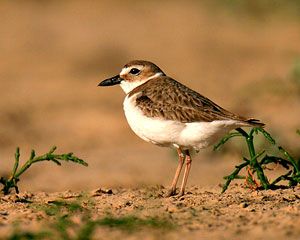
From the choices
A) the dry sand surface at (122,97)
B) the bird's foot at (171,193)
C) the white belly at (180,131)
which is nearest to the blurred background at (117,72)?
the dry sand surface at (122,97)

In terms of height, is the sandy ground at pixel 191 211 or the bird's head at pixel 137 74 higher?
the bird's head at pixel 137 74

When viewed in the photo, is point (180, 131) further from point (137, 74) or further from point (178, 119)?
point (137, 74)

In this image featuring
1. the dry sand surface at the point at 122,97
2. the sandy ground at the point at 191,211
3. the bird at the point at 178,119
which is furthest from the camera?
the bird at the point at 178,119

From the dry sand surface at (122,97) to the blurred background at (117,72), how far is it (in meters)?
0.03

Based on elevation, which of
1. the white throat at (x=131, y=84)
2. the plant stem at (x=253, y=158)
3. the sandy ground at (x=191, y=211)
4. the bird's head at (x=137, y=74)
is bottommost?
the sandy ground at (x=191, y=211)

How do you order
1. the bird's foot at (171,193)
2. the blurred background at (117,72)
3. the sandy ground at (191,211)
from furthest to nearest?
the blurred background at (117,72) < the bird's foot at (171,193) < the sandy ground at (191,211)

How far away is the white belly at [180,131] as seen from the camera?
668 centimetres

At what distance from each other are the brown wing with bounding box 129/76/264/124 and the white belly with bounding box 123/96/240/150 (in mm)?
51

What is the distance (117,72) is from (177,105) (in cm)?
1155

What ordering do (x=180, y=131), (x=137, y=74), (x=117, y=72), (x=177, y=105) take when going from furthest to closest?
1. (x=117, y=72)
2. (x=137, y=74)
3. (x=177, y=105)
4. (x=180, y=131)

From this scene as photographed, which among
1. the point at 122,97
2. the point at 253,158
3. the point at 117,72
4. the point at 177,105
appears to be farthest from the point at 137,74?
A: the point at 117,72

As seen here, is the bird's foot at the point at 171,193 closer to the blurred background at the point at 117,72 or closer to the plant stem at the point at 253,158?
the plant stem at the point at 253,158

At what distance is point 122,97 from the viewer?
16734 millimetres

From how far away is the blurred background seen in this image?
1101 cm
